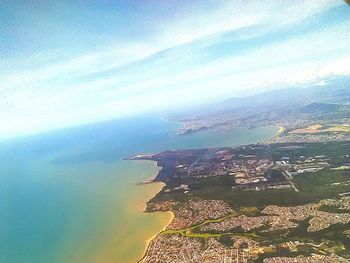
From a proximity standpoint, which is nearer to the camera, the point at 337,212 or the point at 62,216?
the point at 337,212

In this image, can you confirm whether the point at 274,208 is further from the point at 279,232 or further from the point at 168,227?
the point at 168,227

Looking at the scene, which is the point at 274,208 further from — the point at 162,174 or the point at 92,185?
the point at 92,185

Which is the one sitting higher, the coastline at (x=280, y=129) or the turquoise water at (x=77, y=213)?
the turquoise water at (x=77, y=213)

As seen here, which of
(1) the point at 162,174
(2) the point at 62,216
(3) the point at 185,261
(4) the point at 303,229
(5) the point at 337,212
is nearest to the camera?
(3) the point at 185,261

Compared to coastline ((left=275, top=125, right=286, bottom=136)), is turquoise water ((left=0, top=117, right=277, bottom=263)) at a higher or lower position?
higher

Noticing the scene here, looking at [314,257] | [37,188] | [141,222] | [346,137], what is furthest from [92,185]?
[346,137]

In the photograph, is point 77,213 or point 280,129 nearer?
point 77,213

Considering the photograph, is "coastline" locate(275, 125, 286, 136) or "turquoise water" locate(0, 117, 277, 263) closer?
"turquoise water" locate(0, 117, 277, 263)

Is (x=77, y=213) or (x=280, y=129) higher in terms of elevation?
(x=77, y=213)

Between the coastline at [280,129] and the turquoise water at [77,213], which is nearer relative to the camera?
the turquoise water at [77,213]

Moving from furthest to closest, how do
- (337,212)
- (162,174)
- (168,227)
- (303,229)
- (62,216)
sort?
(162,174)
(62,216)
(168,227)
(337,212)
(303,229)
